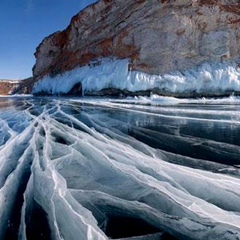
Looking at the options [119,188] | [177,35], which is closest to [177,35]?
[177,35]

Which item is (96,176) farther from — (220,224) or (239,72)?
(239,72)

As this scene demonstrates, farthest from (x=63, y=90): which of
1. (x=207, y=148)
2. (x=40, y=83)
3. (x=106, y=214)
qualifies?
(x=106, y=214)

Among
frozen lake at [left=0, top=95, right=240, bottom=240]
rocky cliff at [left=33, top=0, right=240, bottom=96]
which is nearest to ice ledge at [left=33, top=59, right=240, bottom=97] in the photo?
rocky cliff at [left=33, top=0, right=240, bottom=96]

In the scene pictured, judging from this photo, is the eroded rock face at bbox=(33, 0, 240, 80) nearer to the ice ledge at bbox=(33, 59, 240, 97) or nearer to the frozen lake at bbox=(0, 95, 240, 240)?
the ice ledge at bbox=(33, 59, 240, 97)

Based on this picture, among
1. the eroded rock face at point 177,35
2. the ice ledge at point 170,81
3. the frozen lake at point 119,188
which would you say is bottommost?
the frozen lake at point 119,188

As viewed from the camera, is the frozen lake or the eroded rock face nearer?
the frozen lake

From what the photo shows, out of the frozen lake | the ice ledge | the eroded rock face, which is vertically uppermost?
the eroded rock face

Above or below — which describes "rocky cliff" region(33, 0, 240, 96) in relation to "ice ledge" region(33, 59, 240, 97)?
above

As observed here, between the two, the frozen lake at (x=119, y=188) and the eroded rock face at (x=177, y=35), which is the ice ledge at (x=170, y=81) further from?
the frozen lake at (x=119, y=188)

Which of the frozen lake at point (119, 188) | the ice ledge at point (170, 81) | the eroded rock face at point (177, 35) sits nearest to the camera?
the frozen lake at point (119, 188)

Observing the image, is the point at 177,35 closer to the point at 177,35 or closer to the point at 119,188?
the point at 177,35

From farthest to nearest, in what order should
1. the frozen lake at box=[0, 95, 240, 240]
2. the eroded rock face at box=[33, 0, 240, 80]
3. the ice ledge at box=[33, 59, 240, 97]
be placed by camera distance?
1. the eroded rock face at box=[33, 0, 240, 80]
2. the ice ledge at box=[33, 59, 240, 97]
3. the frozen lake at box=[0, 95, 240, 240]

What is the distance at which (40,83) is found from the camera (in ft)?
111

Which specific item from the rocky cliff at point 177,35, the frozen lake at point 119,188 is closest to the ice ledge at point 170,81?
the rocky cliff at point 177,35
